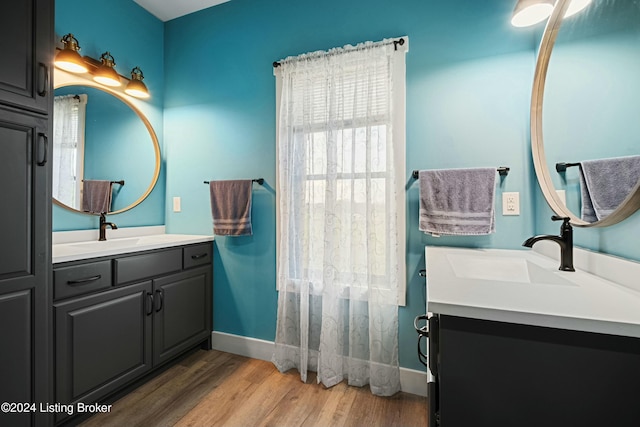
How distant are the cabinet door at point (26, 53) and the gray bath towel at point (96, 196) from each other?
2.80ft

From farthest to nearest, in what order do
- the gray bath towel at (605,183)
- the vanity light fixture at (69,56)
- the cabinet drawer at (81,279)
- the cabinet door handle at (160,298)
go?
the cabinet door handle at (160,298) < the vanity light fixture at (69,56) < the cabinet drawer at (81,279) < the gray bath towel at (605,183)

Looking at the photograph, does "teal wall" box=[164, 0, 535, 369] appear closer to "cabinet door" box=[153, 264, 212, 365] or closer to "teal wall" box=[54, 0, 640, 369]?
"teal wall" box=[54, 0, 640, 369]

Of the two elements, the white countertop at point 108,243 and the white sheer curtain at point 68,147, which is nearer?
the white countertop at point 108,243

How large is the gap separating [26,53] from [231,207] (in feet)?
4.03

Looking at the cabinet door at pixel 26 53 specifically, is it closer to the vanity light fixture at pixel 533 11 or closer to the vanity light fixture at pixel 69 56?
the vanity light fixture at pixel 69 56

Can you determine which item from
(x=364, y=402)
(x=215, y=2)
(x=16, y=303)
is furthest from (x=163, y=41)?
(x=364, y=402)

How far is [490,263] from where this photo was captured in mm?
1285

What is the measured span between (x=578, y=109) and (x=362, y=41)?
1240 mm

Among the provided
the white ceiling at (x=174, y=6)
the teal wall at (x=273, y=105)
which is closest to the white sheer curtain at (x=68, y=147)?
the teal wall at (x=273, y=105)

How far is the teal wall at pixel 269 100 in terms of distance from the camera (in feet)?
5.05

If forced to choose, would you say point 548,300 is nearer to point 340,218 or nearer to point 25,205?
point 340,218

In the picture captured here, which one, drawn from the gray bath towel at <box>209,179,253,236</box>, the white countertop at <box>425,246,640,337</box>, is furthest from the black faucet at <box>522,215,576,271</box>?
the gray bath towel at <box>209,179,253,236</box>

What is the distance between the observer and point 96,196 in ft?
6.40

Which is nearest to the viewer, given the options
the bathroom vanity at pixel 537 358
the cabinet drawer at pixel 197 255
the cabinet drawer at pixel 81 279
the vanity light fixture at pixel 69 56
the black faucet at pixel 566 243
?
the bathroom vanity at pixel 537 358
